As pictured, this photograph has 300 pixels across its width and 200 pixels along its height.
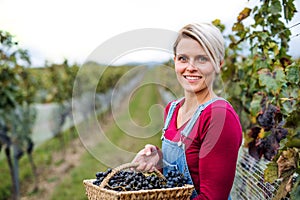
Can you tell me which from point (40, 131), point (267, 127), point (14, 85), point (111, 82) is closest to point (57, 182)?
point (14, 85)

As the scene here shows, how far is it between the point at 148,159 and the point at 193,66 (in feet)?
1.47

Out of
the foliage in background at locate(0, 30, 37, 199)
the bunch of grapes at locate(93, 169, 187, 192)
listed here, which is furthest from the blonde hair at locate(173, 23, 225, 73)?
the foliage in background at locate(0, 30, 37, 199)

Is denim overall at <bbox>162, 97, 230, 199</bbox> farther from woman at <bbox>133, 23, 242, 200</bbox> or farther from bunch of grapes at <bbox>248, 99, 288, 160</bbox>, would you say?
bunch of grapes at <bbox>248, 99, 288, 160</bbox>

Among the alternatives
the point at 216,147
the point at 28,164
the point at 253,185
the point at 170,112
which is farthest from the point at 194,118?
the point at 28,164

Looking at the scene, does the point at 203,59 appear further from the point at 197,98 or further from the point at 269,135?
the point at 269,135

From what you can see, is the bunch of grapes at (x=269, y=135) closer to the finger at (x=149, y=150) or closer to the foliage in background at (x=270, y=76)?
the foliage in background at (x=270, y=76)

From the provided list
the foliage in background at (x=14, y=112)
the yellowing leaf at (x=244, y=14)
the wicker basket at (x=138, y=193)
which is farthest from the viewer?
the foliage in background at (x=14, y=112)

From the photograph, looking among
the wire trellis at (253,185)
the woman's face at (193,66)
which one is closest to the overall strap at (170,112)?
the woman's face at (193,66)

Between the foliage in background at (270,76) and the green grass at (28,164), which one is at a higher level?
the foliage in background at (270,76)

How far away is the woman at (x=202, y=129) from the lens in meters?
1.63

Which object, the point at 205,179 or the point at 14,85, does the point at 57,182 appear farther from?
the point at 205,179

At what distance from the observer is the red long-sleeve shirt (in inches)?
63.9

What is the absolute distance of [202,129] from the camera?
169cm

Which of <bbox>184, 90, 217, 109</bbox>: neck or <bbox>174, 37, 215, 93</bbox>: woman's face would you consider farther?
<bbox>184, 90, 217, 109</bbox>: neck
